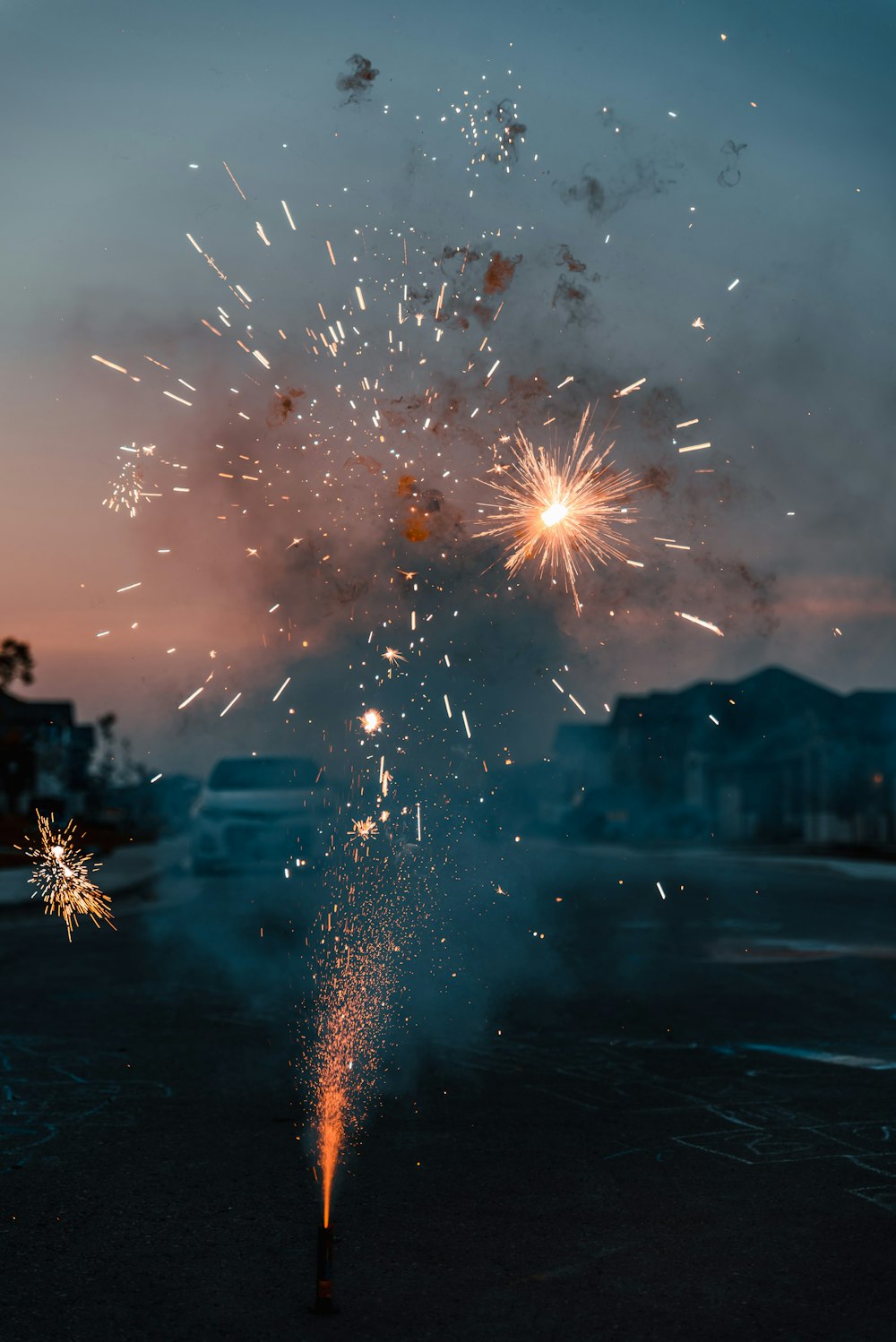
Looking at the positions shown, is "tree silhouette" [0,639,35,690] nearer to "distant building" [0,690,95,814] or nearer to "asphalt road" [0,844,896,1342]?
"distant building" [0,690,95,814]

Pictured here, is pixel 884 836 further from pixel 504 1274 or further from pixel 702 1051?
pixel 504 1274

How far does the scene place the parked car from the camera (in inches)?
879

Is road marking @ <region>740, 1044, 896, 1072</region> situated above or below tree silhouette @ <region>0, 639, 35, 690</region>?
below

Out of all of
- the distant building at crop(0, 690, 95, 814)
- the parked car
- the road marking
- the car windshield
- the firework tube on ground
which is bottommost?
the firework tube on ground

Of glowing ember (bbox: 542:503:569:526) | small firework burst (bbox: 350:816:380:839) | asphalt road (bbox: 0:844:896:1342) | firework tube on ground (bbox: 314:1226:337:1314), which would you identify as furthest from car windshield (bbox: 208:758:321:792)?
firework tube on ground (bbox: 314:1226:337:1314)

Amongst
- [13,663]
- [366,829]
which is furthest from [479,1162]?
[13,663]

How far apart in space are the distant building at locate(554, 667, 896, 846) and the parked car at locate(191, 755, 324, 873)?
78.4 ft

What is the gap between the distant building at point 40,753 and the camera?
50.5 meters

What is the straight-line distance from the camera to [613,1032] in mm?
9227

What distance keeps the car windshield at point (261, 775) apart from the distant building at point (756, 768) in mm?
23169

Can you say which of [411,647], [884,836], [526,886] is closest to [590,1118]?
[411,647]

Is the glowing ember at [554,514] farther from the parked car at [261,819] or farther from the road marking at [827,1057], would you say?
the parked car at [261,819]

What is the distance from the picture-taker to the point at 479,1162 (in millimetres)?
5930

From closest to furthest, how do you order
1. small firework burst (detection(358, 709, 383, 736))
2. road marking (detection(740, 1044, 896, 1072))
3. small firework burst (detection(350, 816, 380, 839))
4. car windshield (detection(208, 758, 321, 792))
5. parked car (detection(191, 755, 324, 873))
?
road marking (detection(740, 1044, 896, 1072))
small firework burst (detection(358, 709, 383, 736))
small firework burst (detection(350, 816, 380, 839))
parked car (detection(191, 755, 324, 873))
car windshield (detection(208, 758, 321, 792))
